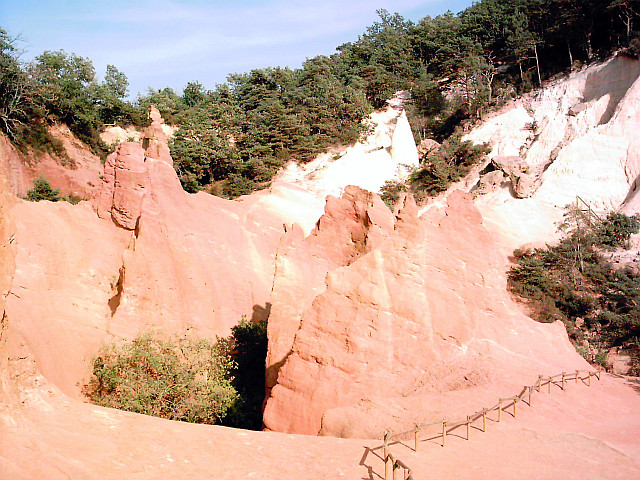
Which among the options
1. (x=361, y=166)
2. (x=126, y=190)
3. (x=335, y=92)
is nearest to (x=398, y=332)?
(x=126, y=190)

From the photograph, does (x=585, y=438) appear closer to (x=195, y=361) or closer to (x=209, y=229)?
A: (x=195, y=361)

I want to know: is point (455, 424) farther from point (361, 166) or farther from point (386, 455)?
point (361, 166)

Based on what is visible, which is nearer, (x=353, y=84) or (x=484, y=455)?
(x=484, y=455)

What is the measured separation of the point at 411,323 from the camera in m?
9.45

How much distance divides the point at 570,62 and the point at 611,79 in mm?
6856

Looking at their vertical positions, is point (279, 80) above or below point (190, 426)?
above

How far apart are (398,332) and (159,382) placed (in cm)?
456

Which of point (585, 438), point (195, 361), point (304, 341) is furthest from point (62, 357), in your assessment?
point (585, 438)

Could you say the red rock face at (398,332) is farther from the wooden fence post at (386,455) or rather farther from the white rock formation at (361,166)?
the white rock formation at (361,166)

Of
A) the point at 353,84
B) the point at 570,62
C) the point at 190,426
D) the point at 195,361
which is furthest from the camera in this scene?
the point at 353,84

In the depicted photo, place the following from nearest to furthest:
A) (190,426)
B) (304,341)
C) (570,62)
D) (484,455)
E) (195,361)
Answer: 1. (484,455)
2. (190,426)
3. (304,341)
4. (195,361)
5. (570,62)

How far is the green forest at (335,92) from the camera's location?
107 ft

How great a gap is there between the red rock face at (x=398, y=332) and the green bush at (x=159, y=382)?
1.77m

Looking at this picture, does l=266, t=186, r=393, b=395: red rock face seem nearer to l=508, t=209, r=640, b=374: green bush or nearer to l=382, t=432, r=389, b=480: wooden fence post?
l=382, t=432, r=389, b=480: wooden fence post
